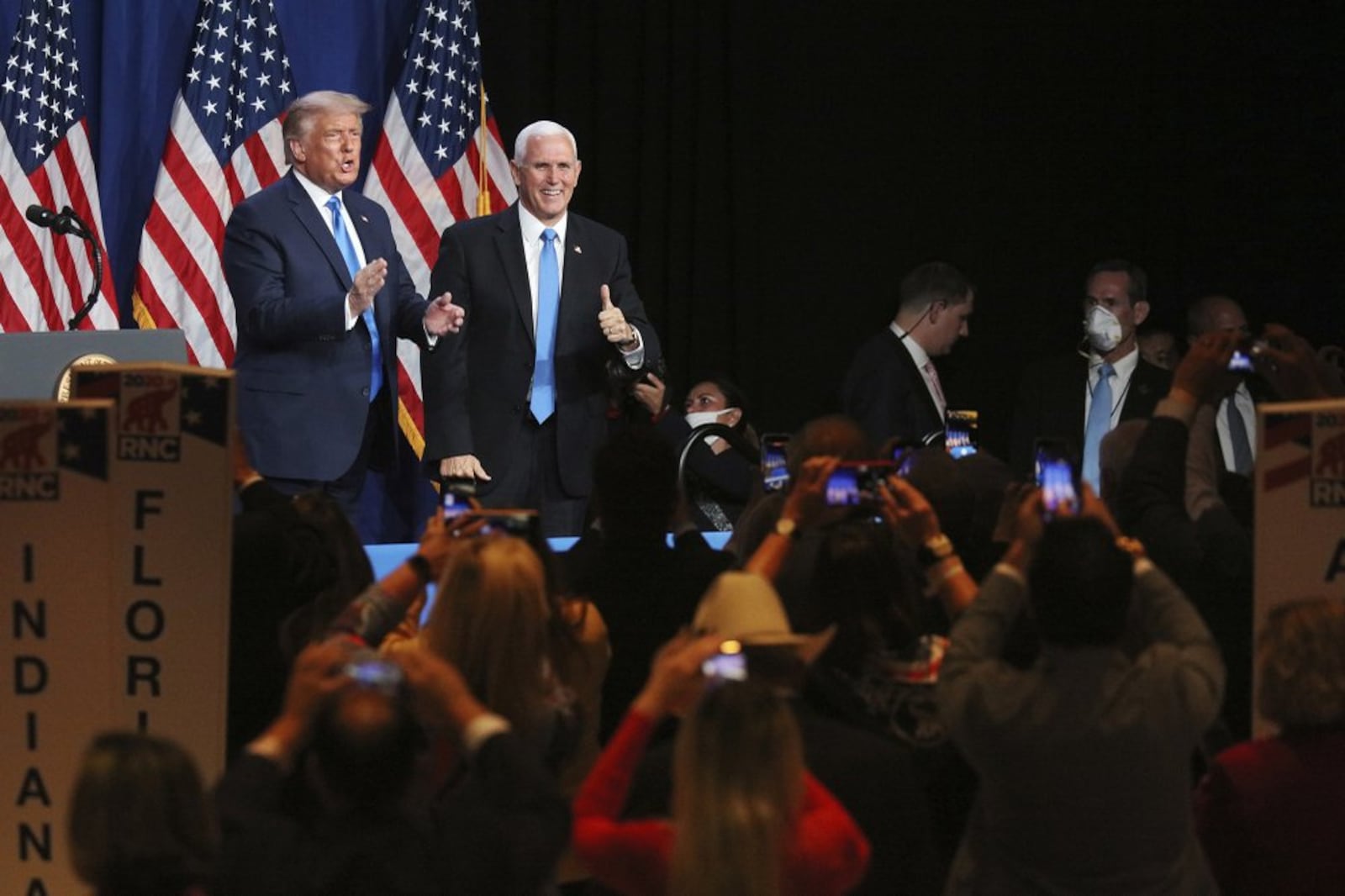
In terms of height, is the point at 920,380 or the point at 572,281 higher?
the point at 572,281

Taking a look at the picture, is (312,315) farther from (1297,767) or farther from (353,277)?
(1297,767)

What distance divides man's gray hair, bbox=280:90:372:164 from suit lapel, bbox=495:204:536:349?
0.53 metres

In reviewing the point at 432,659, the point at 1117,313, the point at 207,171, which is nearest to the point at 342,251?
the point at 207,171

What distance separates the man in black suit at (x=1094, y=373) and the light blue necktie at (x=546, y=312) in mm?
1597

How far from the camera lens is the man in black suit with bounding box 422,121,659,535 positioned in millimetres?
5707

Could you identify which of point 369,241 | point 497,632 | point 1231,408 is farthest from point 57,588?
point 1231,408

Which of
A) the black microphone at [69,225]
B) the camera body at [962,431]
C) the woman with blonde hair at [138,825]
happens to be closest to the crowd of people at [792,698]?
the woman with blonde hair at [138,825]

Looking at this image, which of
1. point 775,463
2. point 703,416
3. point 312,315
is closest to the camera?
point 775,463

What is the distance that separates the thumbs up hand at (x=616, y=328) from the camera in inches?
215

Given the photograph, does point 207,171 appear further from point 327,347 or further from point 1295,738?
point 1295,738

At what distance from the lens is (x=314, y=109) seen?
566 centimetres

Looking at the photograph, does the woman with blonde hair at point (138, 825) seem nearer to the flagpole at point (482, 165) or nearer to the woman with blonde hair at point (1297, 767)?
the woman with blonde hair at point (1297, 767)

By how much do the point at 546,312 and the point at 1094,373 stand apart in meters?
1.86

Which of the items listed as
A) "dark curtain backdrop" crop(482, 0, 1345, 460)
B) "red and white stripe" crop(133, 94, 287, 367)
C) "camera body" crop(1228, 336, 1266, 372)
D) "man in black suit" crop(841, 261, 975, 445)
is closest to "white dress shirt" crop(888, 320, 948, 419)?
"man in black suit" crop(841, 261, 975, 445)
